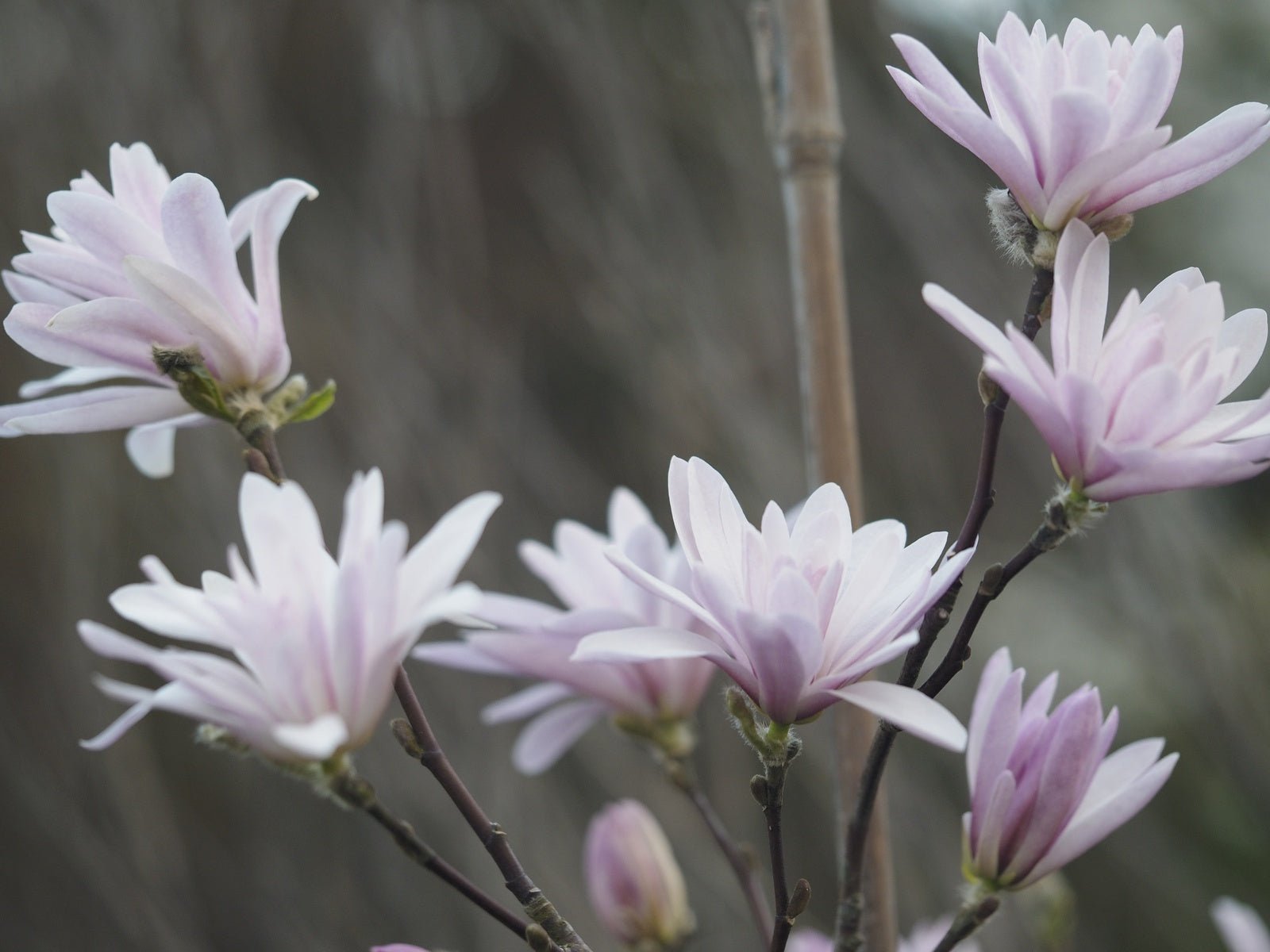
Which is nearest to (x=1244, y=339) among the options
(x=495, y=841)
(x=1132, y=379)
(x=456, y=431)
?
(x=1132, y=379)

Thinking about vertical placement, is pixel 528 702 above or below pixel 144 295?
below

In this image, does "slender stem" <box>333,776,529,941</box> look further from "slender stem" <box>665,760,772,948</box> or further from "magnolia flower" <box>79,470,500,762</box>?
"slender stem" <box>665,760,772,948</box>

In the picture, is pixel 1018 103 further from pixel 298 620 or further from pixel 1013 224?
pixel 298 620

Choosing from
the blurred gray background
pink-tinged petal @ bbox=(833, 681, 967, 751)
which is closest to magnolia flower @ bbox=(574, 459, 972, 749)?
pink-tinged petal @ bbox=(833, 681, 967, 751)

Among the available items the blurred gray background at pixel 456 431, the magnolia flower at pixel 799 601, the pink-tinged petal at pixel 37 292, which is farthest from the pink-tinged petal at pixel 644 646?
the blurred gray background at pixel 456 431

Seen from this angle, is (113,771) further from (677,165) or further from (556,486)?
(677,165)

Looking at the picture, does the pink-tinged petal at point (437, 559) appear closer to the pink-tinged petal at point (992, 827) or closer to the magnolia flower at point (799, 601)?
the magnolia flower at point (799, 601)

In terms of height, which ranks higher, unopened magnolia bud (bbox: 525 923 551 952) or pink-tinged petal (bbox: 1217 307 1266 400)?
pink-tinged petal (bbox: 1217 307 1266 400)

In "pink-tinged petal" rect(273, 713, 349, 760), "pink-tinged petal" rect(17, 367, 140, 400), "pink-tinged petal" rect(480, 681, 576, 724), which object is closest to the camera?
"pink-tinged petal" rect(273, 713, 349, 760)
